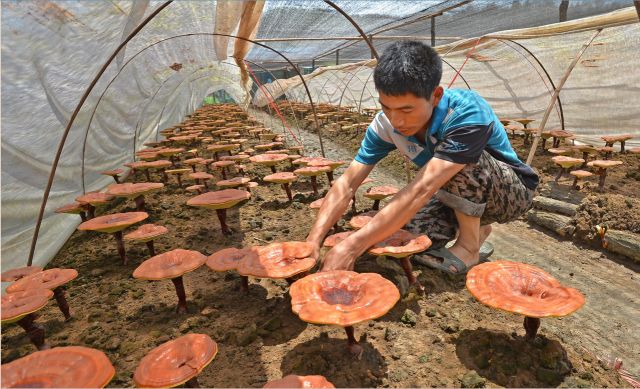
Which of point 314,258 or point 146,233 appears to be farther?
point 146,233

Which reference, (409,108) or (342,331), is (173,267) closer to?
(342,331)

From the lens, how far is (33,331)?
2.44 meters

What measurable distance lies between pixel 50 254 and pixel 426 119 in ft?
15.5

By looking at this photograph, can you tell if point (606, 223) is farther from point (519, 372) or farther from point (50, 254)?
point (50, 254)

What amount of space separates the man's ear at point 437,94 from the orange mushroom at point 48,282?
10.5 ft

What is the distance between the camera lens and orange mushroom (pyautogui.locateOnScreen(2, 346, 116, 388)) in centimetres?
154

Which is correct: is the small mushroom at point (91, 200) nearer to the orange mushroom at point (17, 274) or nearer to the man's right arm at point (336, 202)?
the orange mushroom at point (17, 274)

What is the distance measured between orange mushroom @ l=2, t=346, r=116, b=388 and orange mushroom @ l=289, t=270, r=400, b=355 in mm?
977

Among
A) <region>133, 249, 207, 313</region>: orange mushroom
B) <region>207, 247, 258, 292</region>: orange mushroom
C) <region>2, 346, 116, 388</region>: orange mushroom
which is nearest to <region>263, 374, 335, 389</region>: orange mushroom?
<region>2, 346, 116, 388</region>: orange mushroom

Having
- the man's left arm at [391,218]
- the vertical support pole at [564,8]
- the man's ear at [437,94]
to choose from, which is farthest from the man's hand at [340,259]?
the vertical support pole at [564,8]

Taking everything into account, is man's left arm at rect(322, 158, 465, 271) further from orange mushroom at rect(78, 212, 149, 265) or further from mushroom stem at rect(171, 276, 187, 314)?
orange mushroom at rect(78, 212, 149, 265)

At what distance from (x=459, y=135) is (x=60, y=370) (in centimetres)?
293

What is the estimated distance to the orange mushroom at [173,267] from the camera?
254cm

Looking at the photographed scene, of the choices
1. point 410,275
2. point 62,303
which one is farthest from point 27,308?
point 410,275
